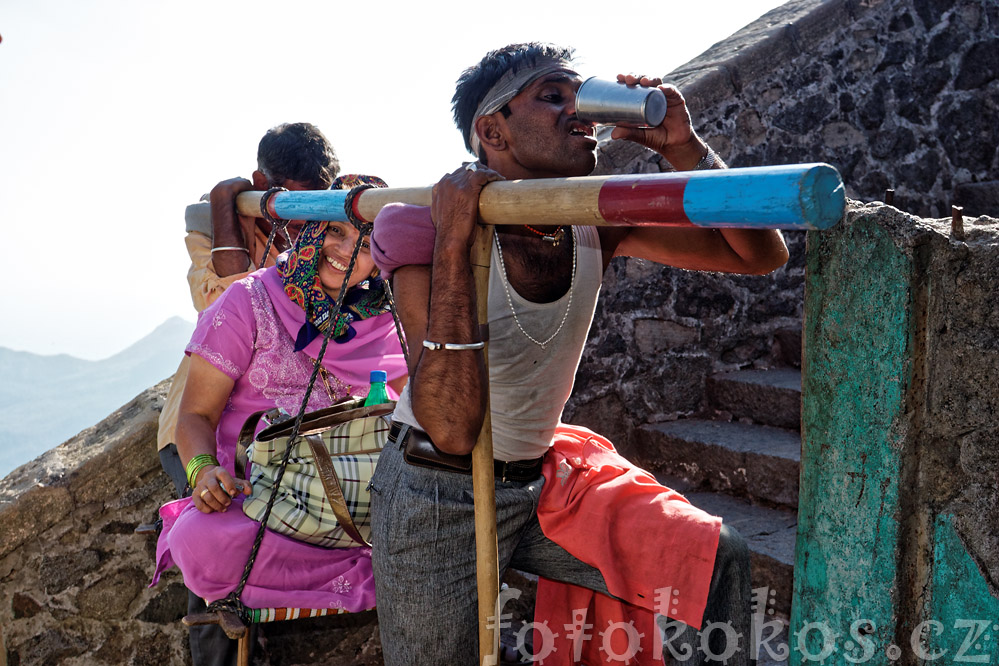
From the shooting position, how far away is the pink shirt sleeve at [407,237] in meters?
1.88

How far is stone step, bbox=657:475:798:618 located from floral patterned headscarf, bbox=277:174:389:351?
1.56m

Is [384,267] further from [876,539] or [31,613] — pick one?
[31,613]

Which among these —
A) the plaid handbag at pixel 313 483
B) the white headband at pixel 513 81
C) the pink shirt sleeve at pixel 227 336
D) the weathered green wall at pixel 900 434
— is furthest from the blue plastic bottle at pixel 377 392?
the weathered green wall at pixel 900 434

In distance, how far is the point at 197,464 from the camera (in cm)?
272

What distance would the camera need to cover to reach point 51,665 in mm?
3697

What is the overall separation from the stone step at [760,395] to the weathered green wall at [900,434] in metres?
2.22

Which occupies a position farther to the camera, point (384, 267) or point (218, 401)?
point (218, 401)

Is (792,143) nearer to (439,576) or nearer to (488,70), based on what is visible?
(488,70)

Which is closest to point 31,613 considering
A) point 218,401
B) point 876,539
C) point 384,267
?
point 218,401

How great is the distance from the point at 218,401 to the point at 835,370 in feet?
6.50

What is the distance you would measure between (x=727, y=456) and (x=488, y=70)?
238cm

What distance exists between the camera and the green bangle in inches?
107

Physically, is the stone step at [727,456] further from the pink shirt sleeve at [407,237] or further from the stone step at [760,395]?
the pink shirt sleeve at [407,237]

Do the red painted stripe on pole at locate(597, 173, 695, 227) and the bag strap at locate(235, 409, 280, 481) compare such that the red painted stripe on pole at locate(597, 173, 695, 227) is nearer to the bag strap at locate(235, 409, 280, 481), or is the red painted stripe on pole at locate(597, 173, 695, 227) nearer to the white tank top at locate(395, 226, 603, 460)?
the white tank top at locate(395, 226, 603, 460)
